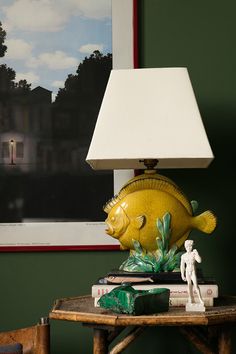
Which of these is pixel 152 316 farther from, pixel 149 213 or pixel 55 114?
pixel 55 114

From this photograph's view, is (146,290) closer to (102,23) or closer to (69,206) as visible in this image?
(69,206)

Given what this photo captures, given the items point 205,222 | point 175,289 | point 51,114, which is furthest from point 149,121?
point 51,114

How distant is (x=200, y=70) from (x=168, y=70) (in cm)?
47

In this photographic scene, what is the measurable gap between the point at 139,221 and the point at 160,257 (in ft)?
0.44

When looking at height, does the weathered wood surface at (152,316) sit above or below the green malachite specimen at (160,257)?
below

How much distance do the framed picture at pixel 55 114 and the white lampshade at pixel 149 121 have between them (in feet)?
1.46

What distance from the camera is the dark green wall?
2959 millimetres

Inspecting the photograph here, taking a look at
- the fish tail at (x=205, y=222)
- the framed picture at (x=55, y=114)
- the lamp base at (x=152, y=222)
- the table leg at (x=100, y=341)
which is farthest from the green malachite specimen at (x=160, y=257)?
the framed picture at (x=55, y=114)

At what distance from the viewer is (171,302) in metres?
2.43

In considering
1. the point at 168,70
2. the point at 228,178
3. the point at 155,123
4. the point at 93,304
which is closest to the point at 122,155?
the point at 155,123

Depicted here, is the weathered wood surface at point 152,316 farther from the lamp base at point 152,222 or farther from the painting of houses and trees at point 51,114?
the painting of houses and trees at point 51,114

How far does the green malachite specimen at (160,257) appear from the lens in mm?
2528

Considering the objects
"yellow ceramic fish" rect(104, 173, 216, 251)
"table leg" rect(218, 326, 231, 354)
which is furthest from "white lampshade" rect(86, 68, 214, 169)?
"table leg" rect(218, 326, 231, 354)

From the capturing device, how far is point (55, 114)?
9.73 feet
